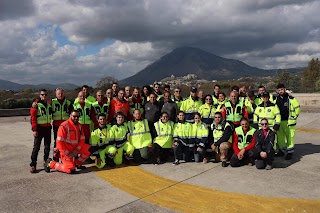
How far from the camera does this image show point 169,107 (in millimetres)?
7926

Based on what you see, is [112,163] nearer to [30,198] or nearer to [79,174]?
[79,174]

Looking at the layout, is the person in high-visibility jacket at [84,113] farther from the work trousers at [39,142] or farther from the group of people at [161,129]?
the work trousers at [39,142]

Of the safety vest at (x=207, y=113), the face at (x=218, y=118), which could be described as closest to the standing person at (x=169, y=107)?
the safety vest at (x=207, y=113)

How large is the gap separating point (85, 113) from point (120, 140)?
1089 mm

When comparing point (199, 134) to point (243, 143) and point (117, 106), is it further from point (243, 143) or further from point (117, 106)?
point (117, 106)

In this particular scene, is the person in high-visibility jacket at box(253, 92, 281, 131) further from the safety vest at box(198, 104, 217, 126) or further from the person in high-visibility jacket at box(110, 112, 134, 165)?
the person in high-visibility jacket at box(110, 112, 134, 165)

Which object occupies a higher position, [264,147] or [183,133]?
[183,133]

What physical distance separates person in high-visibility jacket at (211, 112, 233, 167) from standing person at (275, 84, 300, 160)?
1542mm

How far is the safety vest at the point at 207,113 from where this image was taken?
785cm

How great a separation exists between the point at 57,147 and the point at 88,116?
1107 mm

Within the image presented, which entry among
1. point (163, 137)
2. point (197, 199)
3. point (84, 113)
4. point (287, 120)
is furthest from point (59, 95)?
point (287, 120)

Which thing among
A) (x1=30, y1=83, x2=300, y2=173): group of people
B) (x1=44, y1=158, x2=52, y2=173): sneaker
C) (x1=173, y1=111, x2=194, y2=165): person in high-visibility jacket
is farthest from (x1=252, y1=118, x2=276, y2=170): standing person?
(x1=44, y1=158, x2=52, y2=173): sneaker

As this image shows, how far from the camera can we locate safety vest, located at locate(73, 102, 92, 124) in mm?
7137

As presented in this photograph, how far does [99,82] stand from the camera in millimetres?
33688
